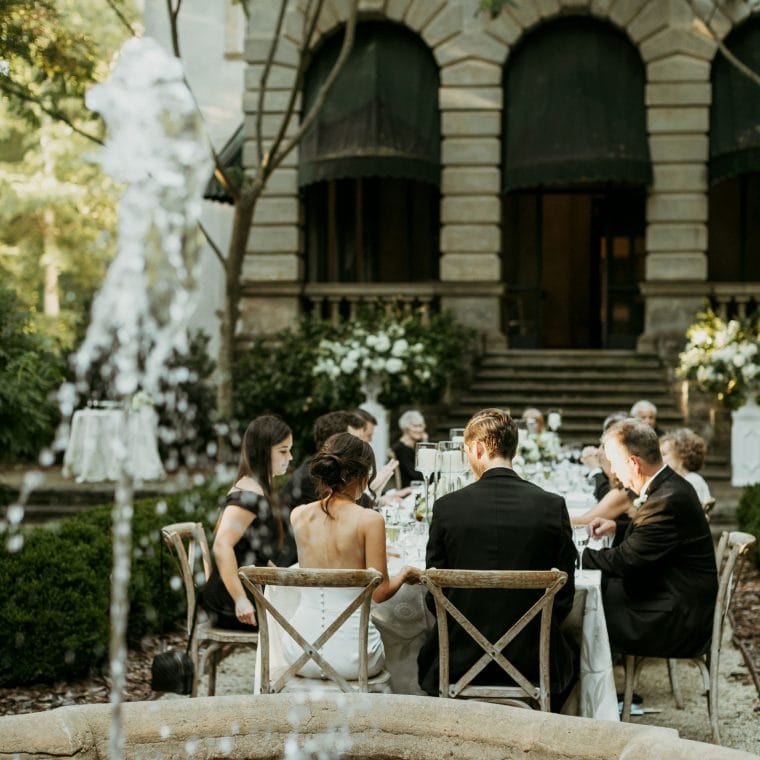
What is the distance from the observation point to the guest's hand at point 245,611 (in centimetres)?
591

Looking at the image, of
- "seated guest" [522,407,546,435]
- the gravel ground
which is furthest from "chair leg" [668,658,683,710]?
"seated guest" [522,407,546,435]

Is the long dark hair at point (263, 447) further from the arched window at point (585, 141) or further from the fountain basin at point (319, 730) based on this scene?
the arched window at point (585, 141)

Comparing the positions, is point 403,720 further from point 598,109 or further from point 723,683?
point 598,109

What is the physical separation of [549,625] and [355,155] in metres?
13.6

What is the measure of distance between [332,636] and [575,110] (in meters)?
A: 14.1

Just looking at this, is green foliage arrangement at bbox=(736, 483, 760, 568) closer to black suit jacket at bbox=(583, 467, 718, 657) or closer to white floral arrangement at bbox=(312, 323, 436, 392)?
black suit jacket at bbox=(583, 467, 718, 657)

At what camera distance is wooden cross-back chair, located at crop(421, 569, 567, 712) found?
15.2 ft

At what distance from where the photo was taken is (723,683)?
23.7ft

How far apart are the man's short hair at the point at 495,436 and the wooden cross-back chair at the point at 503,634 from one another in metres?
0.68

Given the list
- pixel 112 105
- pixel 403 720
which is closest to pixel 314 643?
pixel 403 720

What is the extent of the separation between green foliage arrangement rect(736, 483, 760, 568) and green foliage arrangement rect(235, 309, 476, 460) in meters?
5.17

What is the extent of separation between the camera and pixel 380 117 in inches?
703

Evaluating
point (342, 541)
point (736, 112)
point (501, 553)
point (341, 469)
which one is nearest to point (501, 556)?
point (501, 553)

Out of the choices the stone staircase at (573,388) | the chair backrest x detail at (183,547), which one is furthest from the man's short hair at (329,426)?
the stone staircase at (573,388)
